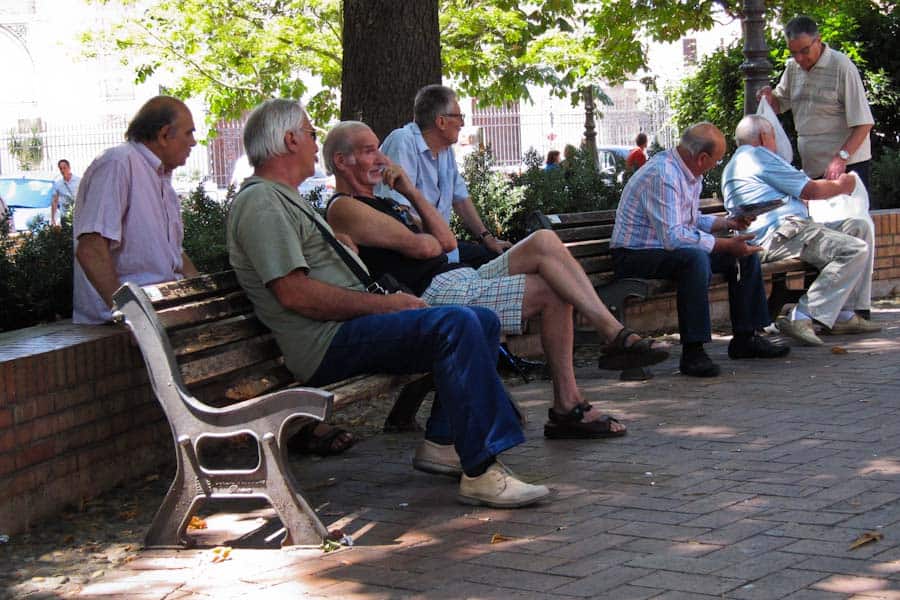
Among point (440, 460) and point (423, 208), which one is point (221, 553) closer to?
point (440, 460)

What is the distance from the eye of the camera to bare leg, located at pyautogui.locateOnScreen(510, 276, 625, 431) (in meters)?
5.89

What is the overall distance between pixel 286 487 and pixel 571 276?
193 centimetres

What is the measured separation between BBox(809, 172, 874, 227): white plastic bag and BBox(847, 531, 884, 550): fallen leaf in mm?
4889

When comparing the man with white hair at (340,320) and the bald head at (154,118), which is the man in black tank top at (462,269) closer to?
the man with white hair at (340,320)

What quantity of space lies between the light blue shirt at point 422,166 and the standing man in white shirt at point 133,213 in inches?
49.7

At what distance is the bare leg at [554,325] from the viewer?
5.89 metres

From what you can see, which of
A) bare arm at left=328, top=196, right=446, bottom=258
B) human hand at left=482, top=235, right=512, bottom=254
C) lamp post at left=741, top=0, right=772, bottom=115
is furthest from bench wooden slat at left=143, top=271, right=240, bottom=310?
lamp post at left=741, top=0, right=772, bottom=115

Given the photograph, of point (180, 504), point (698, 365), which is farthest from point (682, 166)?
point (180, 504)

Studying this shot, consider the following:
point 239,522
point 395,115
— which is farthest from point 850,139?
point 239,522

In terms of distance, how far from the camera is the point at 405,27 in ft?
27.4

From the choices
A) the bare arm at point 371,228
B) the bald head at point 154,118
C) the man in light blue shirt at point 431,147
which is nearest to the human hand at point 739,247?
the man in light blue shirt at point 431,147

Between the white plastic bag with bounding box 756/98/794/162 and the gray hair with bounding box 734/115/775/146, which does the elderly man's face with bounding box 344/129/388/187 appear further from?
the white plastic bag with bounding box 756/98/794/162

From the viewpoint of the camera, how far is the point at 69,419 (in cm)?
516

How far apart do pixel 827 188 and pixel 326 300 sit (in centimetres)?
470
